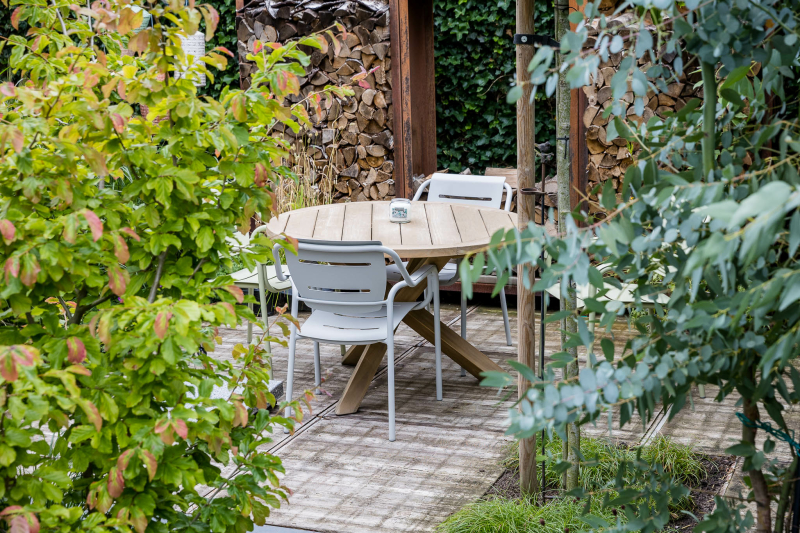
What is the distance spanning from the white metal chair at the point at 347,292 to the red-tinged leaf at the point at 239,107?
173cm

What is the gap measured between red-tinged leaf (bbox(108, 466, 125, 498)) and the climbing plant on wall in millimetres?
6589

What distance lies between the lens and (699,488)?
303cm

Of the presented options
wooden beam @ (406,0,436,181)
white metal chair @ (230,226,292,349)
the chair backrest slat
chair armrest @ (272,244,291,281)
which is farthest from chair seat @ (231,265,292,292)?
wooden beam @ (406,0,436,181)

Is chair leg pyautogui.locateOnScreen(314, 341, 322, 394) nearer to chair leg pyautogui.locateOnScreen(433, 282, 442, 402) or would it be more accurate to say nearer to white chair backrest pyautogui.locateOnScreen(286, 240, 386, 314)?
white chair backrest pyautogui.locateOnScreen(286, 240, 386, 314)

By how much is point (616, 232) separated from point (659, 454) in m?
2.18

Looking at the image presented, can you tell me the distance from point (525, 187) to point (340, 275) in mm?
1069

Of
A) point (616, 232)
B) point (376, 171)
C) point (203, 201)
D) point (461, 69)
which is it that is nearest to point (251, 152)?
point (203, 201)

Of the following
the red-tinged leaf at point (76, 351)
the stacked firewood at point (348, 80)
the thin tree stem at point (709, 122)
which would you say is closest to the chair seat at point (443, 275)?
the stacked firewood at point (348, 80)

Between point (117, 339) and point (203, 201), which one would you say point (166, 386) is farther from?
point (203, 201)

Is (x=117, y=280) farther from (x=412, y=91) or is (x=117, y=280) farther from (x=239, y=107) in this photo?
(x=412, y=91)

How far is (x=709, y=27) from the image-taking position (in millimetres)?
1164

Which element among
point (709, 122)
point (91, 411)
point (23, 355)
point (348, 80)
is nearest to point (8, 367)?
point (23, 355)

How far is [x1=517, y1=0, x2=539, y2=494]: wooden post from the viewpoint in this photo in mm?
2646

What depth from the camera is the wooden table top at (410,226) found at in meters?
3.72
